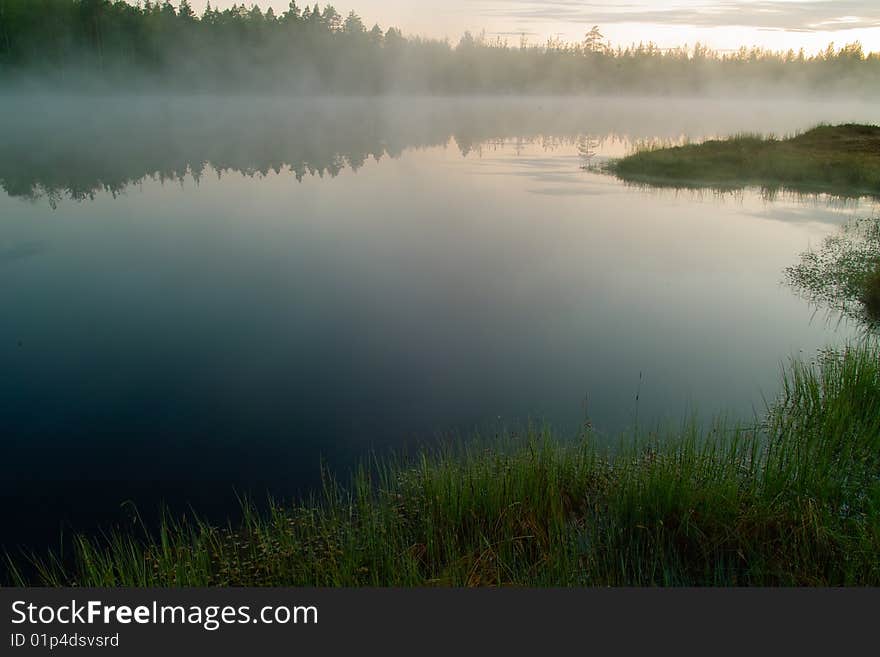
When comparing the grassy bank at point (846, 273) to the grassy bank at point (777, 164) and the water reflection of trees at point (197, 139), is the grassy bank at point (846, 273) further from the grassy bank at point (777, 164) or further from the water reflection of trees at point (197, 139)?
the water reflection of trees at point (197, 139)

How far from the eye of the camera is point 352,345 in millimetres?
12172

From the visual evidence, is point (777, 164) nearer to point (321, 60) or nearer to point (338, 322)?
point (338, 322)

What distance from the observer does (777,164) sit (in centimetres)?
3042

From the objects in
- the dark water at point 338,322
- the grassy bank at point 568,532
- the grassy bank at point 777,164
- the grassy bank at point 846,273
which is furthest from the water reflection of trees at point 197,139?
the grassy bank at point 568,532

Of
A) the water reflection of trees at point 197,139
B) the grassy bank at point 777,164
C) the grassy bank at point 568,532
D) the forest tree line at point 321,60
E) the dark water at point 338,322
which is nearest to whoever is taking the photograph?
the grassy bank at point 568,532

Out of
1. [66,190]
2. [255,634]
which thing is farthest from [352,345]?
[66,190]

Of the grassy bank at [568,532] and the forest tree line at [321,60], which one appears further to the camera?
the forest tree line at [321,60]

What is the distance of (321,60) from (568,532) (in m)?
138

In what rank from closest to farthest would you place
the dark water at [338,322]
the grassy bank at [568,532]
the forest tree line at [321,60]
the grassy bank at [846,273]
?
the grassy bank at [568,532], the dark water at [338,322], the grassy bank at [846,273], the forest tree line at [321,60]

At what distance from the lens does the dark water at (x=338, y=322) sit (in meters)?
8.52

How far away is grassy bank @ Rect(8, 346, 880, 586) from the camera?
17.0 ft

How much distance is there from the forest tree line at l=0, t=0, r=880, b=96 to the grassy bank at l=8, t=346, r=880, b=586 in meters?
107

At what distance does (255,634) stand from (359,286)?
12618 millimetres

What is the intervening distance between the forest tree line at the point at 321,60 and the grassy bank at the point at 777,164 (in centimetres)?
9015
